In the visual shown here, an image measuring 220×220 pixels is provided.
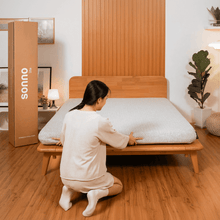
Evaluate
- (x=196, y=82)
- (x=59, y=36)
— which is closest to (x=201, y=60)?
(x=196, y=82)

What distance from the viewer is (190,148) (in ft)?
7.32

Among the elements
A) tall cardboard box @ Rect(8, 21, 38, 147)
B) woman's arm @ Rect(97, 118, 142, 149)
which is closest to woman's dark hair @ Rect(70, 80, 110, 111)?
woman's arm @ Rect(97, 118, 142, 149)

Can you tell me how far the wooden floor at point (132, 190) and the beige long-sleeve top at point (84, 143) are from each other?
0.98 ft

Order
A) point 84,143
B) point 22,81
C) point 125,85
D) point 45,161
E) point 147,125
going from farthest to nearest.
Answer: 1. point 125,85
2. point 22,81
3. point 147,125
4. point 45,161
5. point 84,143

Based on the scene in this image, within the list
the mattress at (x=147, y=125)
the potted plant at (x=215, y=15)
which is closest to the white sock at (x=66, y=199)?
the mattress at (x=147, y=125)

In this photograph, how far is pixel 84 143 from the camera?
1.64 m

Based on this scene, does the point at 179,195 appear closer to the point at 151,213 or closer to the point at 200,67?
the point at 151,213

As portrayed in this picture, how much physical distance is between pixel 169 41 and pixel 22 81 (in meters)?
2.46

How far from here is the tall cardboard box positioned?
3.06 metres

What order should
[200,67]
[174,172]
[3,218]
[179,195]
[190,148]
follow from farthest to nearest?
[200,67] → [174,172] → [190,148] → [179,195] → [3,218]

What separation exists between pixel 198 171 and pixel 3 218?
1.71 m

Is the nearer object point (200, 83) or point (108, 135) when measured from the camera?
point (108, 135)

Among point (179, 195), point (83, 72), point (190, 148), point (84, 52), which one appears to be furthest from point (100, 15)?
point (179, 195)

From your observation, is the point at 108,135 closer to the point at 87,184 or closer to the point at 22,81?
the point at 87,184
